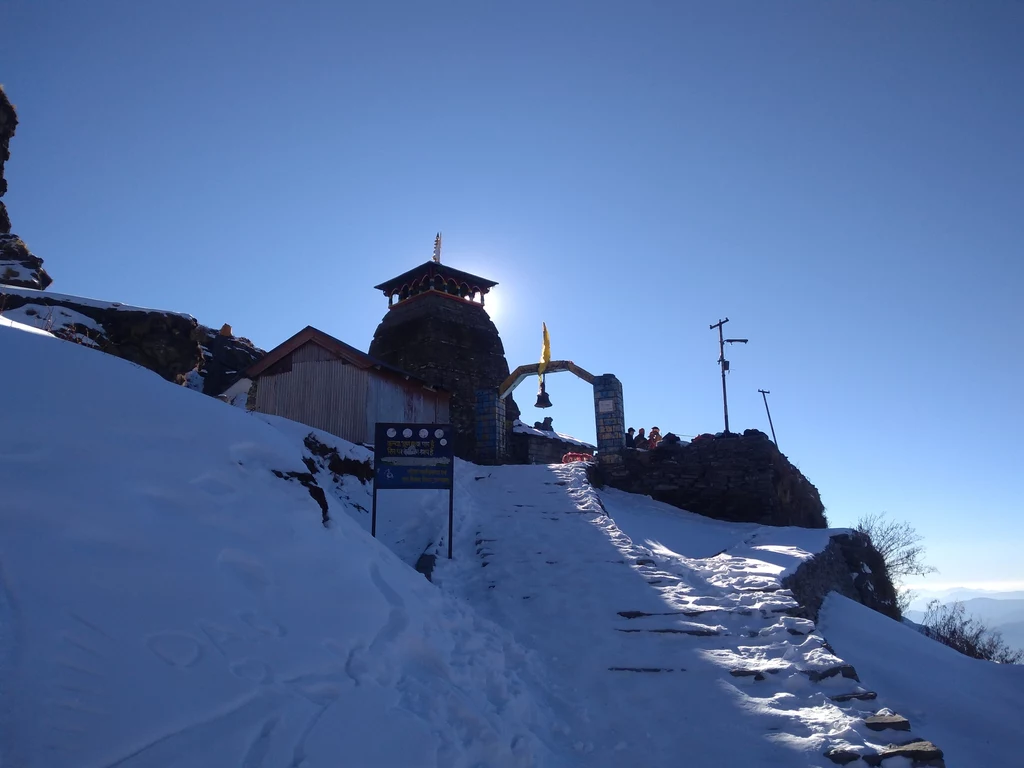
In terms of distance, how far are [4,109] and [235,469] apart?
23.4 m

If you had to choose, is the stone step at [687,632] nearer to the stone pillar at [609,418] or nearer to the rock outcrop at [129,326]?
the stone pillar at [609,418]

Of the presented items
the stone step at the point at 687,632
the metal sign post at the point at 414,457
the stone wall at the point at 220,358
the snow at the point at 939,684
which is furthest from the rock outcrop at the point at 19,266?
the snow at the point at 939,684

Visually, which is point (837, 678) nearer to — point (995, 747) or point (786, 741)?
point (786, 741)

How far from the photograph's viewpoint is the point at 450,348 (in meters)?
28.5

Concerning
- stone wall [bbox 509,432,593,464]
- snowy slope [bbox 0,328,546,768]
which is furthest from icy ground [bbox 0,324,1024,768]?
stone wall [bbox 509,432,593,464]

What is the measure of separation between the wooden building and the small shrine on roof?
1050 centimetres

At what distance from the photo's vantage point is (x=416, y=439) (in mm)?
9578

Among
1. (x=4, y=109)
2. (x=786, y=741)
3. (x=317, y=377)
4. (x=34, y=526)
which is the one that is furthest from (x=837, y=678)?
(x=4, y=109)

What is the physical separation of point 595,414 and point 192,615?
580 inches

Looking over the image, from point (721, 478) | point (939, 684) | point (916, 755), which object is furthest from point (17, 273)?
point (939, 684)

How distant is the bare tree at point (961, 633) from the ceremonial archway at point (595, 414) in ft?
34.2

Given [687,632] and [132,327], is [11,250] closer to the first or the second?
[132,327]

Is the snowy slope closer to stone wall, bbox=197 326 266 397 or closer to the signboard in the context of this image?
the signboard

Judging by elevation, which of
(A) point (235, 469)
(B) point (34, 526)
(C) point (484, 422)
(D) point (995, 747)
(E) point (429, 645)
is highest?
(C) point (484, 422)
